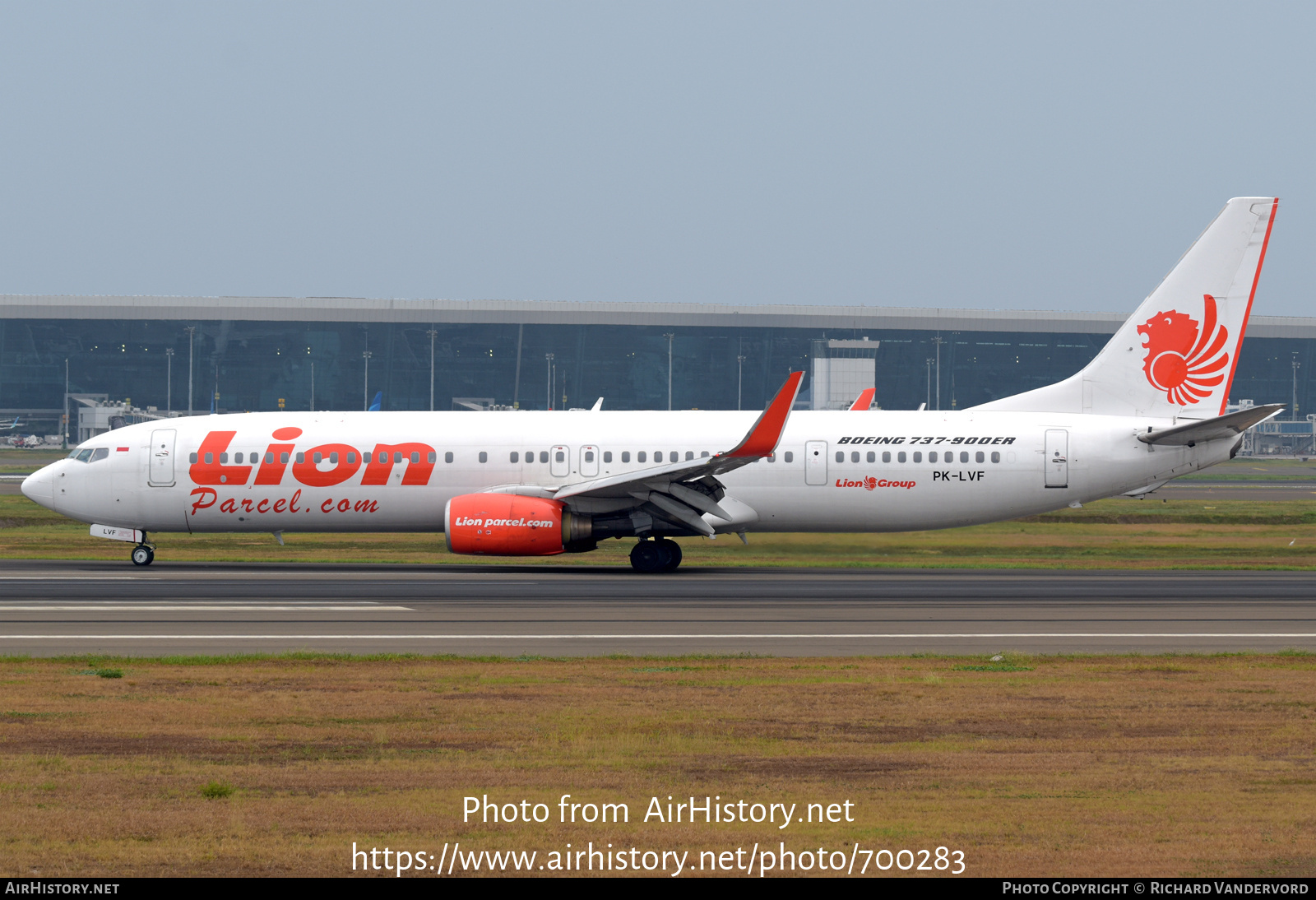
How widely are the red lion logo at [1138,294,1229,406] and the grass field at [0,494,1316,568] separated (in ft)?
13.6

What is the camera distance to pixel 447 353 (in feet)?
432

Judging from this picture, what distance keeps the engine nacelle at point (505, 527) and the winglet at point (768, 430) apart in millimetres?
4047

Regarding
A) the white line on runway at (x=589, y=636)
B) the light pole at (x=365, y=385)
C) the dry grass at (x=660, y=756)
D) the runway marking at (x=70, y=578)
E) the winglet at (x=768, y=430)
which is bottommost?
the runway marking at (x=70, y=578)

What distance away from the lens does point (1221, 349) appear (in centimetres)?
3034

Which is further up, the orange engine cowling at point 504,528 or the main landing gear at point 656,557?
A: the orange engine cowling at point 504,528

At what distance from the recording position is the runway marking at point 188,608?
68.7 feet

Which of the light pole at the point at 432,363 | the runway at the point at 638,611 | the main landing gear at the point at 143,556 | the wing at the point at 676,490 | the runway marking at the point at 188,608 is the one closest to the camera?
the runway at the point at 638,611

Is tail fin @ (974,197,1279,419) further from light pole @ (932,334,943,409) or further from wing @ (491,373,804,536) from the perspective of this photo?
light pole @ (932,334,943,409)

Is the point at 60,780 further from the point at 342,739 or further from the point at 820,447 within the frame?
the point at 820,447

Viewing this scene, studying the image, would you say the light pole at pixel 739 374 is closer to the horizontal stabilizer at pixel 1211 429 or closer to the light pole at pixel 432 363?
the light pole at pixel 432 363

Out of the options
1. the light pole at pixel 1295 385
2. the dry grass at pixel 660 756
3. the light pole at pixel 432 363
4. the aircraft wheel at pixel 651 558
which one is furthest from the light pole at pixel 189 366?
the dry grass at pixel 660 756

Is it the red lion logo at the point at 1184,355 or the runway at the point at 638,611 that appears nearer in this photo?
the runway at the point at 638,611

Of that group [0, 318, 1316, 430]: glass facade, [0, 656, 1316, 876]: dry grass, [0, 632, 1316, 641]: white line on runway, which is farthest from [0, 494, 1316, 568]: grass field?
[0, 318, 1316, 430]: glass facade

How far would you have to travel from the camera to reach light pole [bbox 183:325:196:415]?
4911 inches
